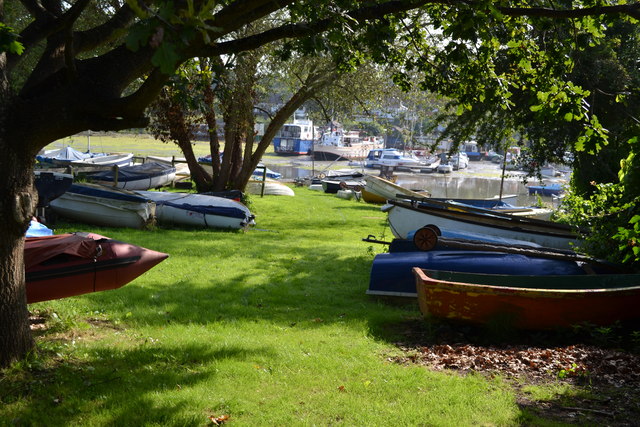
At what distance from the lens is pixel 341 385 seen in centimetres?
601

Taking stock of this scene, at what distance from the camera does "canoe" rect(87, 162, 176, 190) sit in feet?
85.9

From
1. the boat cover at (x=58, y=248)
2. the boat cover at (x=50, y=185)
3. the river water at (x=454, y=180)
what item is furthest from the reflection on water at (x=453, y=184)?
the boat cover at (x=58, y=248)

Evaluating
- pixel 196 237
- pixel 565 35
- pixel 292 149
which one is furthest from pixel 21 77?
pixel 292 149

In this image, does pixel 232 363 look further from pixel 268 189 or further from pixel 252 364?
pixel 268 189

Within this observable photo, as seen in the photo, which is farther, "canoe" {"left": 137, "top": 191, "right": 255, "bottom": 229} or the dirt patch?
"canoe" {"left": 137, "top": 191, "right": 255, "bottom": 229}

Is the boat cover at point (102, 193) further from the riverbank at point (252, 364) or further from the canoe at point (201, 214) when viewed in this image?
the riverbank at point (252, 364)

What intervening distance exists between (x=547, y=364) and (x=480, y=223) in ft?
24.1

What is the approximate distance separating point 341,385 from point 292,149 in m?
78.9

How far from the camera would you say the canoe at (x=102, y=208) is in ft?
54.8

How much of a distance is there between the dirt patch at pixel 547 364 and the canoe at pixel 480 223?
229 inches

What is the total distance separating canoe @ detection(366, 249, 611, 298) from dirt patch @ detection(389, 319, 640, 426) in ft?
4.09

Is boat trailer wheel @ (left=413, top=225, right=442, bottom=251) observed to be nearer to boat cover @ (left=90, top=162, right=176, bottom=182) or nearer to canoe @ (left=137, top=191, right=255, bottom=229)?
canoe @ (left=137, top=191, right=255, bottom=229)

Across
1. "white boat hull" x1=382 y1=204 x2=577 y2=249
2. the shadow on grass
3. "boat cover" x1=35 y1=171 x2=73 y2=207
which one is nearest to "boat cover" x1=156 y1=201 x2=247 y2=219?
"boat cover" x1=35 y1=171 x2=73 y2=207

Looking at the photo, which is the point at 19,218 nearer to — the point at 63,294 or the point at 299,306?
the point at 63,294
